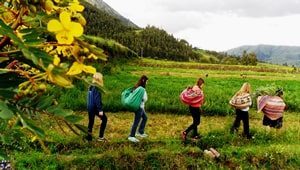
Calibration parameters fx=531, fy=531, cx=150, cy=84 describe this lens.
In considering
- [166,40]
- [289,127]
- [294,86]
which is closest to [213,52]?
[166,40]

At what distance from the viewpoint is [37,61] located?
50.3 inches

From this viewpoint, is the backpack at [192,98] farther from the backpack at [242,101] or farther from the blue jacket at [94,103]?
the blue jacket at [94,103]

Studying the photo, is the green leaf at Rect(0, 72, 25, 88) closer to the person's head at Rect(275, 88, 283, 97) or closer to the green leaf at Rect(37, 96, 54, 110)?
the green leaf at Rect(37, 96, 54, 110)

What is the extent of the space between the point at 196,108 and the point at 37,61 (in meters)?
10.1

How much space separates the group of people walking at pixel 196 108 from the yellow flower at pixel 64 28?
8.82m

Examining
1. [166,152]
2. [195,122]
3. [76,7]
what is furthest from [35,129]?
[195,122]

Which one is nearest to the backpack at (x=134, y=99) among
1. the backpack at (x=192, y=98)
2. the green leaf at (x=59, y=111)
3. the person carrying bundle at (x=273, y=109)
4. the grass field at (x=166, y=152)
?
the grass field at (x=166, y=152)

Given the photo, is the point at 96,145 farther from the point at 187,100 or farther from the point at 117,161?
the point at 187,100

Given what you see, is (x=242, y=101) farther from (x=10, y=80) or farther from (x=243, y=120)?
(x=10, y=80)

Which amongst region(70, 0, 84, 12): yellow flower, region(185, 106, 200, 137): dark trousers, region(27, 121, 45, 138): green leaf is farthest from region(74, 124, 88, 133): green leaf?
region(185, 106, 200, 137): dark trousers

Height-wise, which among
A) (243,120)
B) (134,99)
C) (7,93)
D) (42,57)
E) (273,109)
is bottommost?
(243,120)

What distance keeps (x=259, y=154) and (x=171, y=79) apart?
12.4 metres

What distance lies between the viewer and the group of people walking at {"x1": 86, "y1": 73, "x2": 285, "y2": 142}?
10.5 m

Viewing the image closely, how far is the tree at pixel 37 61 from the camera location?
1.29m
